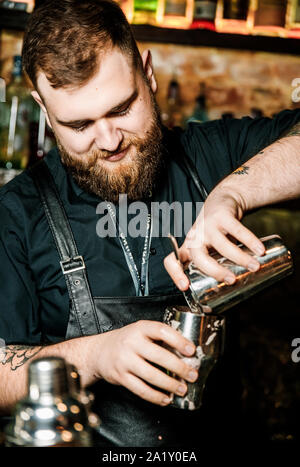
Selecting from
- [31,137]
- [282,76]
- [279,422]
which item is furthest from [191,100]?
[279,422]

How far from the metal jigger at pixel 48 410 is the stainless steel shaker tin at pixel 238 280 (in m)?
0.37

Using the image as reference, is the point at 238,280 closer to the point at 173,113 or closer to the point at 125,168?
the point at 125,168

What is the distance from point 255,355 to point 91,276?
1.35 m

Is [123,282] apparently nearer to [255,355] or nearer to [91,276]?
[91,276]

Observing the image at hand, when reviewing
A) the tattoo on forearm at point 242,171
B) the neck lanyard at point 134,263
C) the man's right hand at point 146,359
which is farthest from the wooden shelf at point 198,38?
the man's right hand at point 146,359

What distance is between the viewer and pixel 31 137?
218 centimetres

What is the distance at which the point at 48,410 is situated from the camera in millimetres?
483

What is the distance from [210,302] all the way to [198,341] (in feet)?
0.25

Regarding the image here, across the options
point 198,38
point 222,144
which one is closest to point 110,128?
point 222,144

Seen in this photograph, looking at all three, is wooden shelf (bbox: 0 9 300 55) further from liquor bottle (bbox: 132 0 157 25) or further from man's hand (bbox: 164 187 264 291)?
man's hand (bbox: 164 187 264 291)

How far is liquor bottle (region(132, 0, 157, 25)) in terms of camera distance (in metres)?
2.15

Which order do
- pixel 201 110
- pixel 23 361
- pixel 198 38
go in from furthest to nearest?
pixel 201 110, pixel 198 38, pixel 23 361

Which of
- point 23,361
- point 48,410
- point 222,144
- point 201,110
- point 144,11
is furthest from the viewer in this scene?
point 201,110

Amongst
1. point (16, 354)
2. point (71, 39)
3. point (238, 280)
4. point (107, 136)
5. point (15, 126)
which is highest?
point (71, 39)
